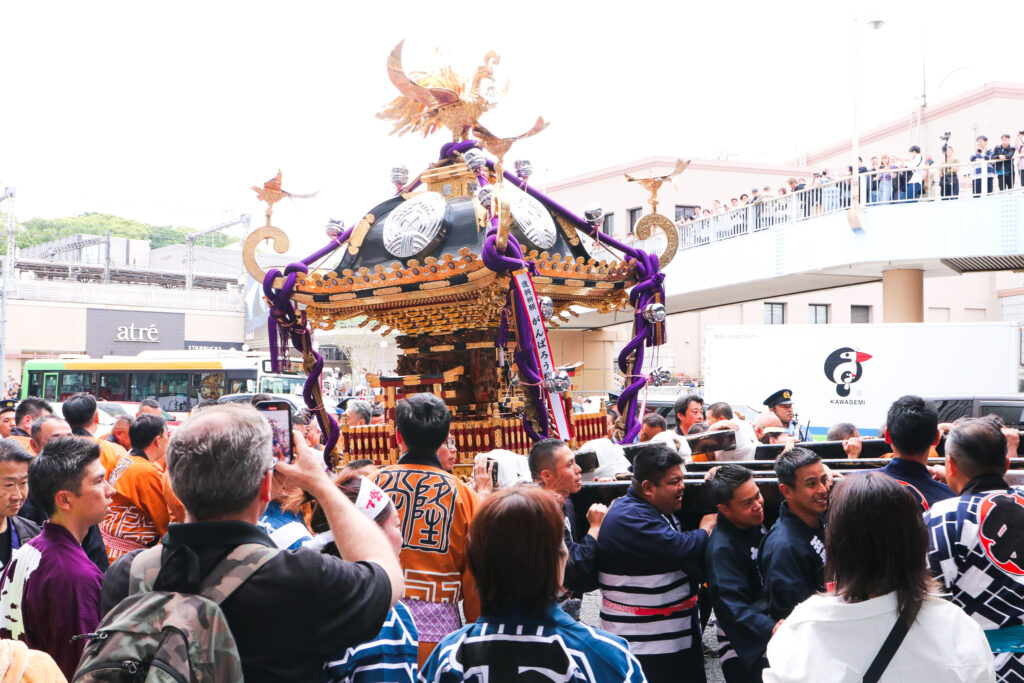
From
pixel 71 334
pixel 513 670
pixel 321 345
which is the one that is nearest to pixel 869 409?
pixel 513 670

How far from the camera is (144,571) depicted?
1912mm

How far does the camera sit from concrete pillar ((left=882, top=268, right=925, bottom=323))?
1731 centimetres

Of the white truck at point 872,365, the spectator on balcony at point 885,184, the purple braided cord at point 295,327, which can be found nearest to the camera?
the purple braided cord at point 295,327

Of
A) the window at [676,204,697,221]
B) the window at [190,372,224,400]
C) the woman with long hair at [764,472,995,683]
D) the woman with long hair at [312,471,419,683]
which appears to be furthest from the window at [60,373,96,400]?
the woman with long hair at [764,472,995,683]

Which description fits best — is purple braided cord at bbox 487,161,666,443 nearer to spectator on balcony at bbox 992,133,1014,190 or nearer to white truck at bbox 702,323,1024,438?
white truck at bbox 702,323,1024,438

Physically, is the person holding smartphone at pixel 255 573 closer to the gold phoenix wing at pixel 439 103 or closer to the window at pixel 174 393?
the gold phoenix wing at pixel 439 103

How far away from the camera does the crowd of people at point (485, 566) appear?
1.87 meters

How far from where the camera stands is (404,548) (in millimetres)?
3480

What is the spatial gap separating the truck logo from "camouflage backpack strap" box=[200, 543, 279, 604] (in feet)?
44.3

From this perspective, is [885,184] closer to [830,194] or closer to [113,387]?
[830,194]

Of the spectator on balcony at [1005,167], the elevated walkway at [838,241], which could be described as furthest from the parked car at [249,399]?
the spectator on balcony at [1005,167]

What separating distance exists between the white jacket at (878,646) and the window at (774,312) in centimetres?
2939

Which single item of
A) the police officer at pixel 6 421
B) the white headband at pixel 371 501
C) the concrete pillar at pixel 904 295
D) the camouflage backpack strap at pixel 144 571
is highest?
the concrete pillar at pixel 904 295

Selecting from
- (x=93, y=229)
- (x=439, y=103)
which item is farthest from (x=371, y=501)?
(x=93, y=229)
